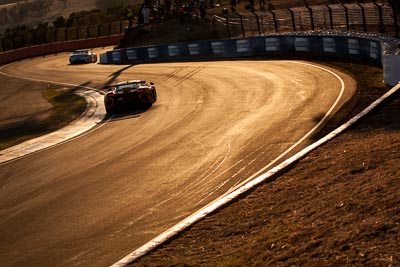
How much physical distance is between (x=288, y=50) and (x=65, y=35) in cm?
3952

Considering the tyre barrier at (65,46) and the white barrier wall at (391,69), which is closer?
the white barrier wall at (391,69)

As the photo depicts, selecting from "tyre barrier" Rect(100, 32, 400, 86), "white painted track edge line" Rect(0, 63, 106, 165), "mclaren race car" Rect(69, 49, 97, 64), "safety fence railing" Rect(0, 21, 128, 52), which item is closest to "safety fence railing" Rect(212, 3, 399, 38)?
"tyre barrier" Rect(100, 32, 400, 86)

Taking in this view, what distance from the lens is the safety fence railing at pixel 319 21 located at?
1515 inches

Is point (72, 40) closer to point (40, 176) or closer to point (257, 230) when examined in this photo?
point (40, 176)

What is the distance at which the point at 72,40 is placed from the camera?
75.3 metres

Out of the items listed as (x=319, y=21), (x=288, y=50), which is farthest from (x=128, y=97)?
(x=319, y=21)

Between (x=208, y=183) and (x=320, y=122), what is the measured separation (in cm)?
602

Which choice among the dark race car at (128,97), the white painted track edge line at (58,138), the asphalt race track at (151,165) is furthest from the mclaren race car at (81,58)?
the dark race car at (128,97)

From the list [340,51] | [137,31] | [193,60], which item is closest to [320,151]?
[340,51]

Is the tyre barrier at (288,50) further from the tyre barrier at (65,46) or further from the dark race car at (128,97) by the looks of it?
the tyre barrier at (65,46)

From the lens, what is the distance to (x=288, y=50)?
132 ft

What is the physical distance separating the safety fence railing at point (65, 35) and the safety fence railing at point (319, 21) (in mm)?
20323

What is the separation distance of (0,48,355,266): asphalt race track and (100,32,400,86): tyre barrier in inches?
82.5

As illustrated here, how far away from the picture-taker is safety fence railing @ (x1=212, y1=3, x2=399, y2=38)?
Result: 38478mm
